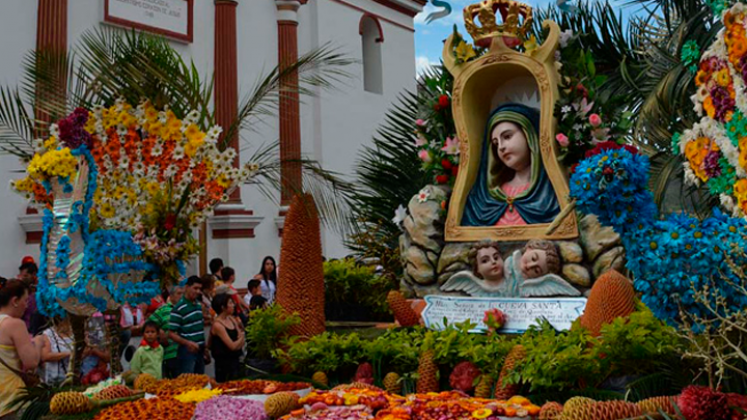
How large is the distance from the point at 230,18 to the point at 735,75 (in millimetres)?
10621

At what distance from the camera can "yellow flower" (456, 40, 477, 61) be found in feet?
25.2

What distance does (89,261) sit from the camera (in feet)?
17.1

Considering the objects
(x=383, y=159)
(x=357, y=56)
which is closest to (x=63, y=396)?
(x=383, y=159)

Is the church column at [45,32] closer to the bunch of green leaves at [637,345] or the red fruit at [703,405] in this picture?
the bunch of green leaves at [637,345]

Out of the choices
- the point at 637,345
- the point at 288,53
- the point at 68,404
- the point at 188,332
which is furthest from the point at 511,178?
the point at 288,53

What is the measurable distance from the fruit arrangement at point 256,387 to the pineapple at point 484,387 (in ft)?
3.58

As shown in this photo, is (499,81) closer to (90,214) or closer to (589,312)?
(589,312)

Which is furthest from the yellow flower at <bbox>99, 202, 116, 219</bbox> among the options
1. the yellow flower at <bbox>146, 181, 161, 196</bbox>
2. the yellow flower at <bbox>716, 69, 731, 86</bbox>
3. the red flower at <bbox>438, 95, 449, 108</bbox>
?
the yellow flower at <bbox>716, 69, 731, 86</bbox>

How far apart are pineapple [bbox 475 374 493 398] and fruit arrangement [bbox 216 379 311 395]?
42.9 inches

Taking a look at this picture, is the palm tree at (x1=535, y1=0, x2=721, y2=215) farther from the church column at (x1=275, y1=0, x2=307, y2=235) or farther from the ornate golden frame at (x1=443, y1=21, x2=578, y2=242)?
the church column at (x1=275, y1=0, x2=307, y2=235)

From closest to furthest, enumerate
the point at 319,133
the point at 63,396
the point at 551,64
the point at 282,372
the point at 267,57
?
the point at 63,396 → the point at 282,372 → the point at 551,64 → the point at 267,57 → the point at 319,133

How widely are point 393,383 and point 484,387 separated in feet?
2.42

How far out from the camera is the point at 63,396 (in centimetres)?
466

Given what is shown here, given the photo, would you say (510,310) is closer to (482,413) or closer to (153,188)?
(482,413)
